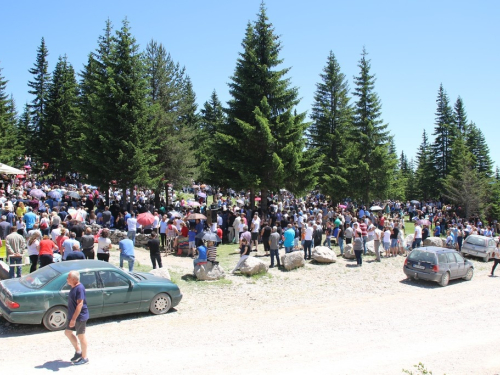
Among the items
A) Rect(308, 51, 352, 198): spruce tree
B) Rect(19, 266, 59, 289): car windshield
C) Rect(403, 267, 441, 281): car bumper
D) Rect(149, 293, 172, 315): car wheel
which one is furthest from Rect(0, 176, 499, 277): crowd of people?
Rect(308, 51, 352, 198): spruce tree

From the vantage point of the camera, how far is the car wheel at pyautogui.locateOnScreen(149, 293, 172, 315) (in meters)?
10.5

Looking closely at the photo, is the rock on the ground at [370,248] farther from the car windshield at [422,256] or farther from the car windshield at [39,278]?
the car windshield at [39,278]

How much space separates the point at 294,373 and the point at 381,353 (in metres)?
2.41

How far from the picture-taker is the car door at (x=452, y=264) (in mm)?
16044

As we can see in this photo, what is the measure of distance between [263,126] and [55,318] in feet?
58.6

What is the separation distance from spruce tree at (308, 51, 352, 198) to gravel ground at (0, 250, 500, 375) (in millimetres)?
22833

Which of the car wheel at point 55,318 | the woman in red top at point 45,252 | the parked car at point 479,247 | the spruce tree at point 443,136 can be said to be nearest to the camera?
the car wheel at point 55,318

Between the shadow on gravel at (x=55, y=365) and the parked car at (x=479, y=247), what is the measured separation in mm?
21155

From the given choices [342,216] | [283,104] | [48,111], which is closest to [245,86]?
[283,104]

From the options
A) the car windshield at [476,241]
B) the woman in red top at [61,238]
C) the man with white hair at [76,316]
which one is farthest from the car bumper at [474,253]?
the man with white hair at [76,316]

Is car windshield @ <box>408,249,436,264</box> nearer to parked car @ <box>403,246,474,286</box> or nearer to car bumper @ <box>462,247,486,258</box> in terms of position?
parked car @ <box>403,246,474,286</box>

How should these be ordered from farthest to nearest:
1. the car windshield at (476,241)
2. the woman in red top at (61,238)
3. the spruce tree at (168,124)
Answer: the spruce tree at (168,124) → the car windshield at (476,241) → the woman in red top at (61,238)

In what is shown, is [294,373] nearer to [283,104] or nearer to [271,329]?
[271,329]

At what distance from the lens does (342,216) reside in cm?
2142
